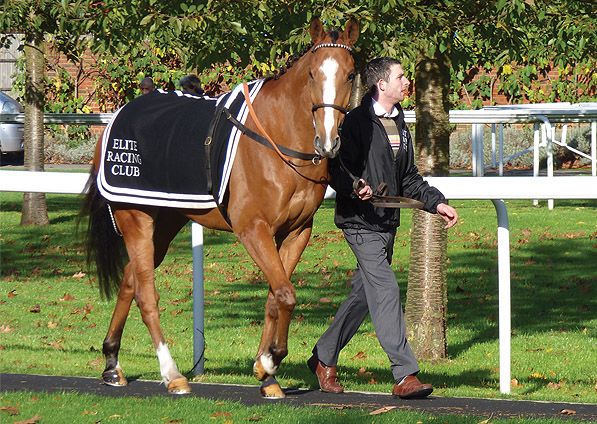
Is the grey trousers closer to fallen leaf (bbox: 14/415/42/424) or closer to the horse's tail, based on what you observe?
the horse's tail

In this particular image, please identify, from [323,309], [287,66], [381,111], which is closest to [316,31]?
[287,66]

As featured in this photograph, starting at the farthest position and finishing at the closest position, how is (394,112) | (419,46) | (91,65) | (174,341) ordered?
(91,65) < (174,341) < (419,46) < (394,112)

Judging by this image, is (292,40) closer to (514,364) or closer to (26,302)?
(514,364)

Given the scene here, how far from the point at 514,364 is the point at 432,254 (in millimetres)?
1098

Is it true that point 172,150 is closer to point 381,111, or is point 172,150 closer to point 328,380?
point 381,111

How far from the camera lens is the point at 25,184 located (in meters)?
6.14

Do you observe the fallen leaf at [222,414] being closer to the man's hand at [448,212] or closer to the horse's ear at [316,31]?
the man's hand at [448,212]

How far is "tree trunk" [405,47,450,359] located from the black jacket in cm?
207

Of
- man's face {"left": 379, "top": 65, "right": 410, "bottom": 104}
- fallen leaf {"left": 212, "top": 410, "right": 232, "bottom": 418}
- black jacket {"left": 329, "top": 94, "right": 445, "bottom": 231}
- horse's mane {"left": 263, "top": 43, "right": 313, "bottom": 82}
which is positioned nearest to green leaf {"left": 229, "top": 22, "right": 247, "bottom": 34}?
horse's mane {"left": 263, "top": 43, "right": 313, "bottom": 82}

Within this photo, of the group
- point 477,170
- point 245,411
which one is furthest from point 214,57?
point 477,170

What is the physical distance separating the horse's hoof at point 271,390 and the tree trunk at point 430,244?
8.01ft

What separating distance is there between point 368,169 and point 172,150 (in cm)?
117

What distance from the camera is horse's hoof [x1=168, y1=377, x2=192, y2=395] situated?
212 inches

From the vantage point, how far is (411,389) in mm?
5125
